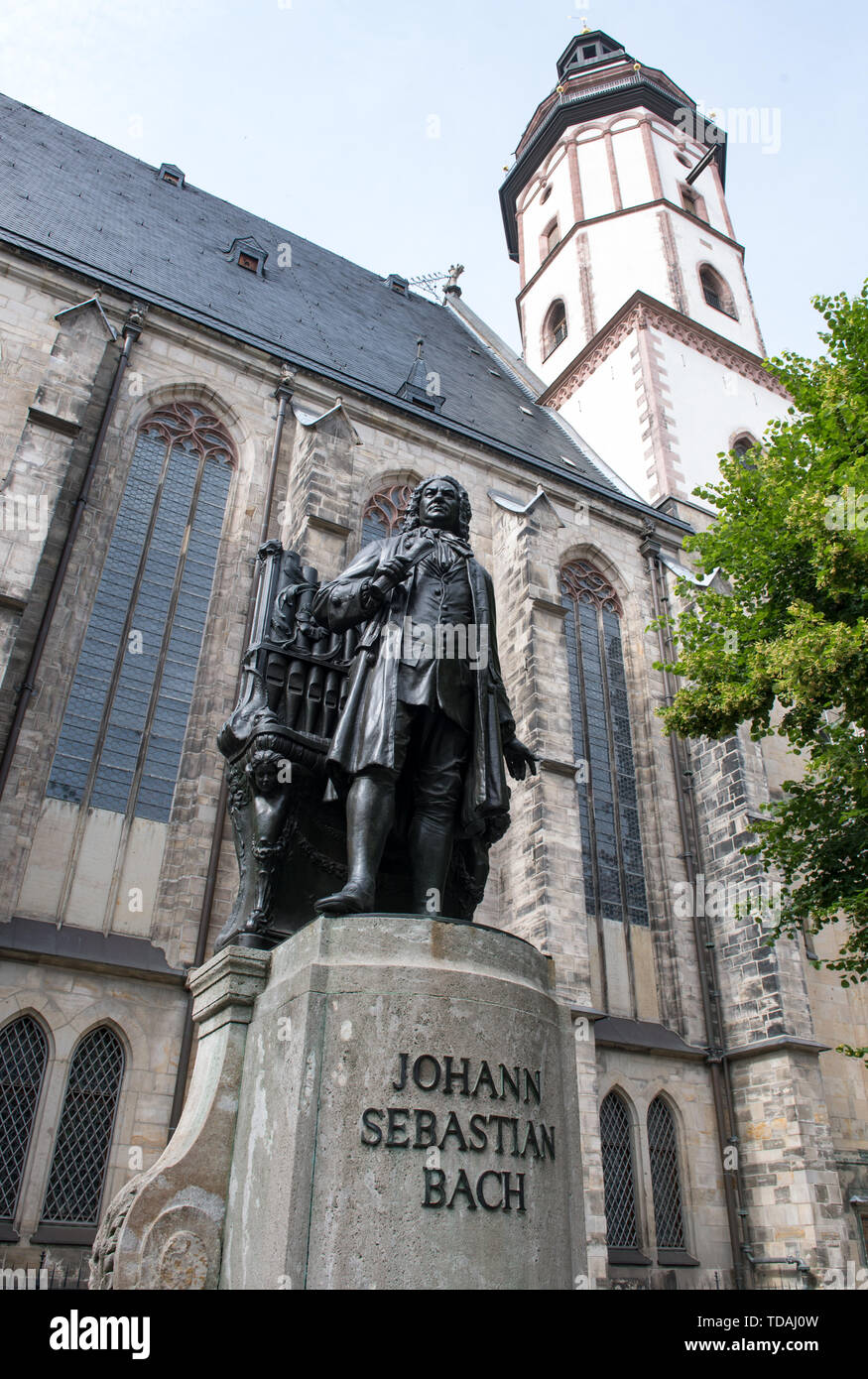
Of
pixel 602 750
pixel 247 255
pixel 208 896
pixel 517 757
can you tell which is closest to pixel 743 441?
pixel 602 750

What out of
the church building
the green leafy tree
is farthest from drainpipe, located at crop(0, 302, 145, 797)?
the green leafy tree

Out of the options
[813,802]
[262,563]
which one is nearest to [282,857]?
[262,563]

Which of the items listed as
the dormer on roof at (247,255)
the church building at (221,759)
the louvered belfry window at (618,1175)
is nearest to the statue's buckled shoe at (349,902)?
the church building at (221,759)


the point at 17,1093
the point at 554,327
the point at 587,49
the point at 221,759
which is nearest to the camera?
the point at 17,1093

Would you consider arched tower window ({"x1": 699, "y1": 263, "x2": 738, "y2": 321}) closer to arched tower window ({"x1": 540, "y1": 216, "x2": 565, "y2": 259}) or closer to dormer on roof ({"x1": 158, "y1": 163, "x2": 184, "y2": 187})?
arched tower window ({"x1": 540, "y1": 216, "x2": 565, "y2": 259})

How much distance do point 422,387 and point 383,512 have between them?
461 centimetres

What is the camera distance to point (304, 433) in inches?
541

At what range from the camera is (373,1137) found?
2.63 m

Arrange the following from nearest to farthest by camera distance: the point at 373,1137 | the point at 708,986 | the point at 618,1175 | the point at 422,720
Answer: the point at 373,1137
the point at 422,720
the point at 618,1175
the point at 708,986

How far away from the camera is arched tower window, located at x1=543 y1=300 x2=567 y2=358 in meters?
26.9

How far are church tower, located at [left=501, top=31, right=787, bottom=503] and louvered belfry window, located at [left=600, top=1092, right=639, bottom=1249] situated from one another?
12905 mm

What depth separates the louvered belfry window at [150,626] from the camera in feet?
35.0

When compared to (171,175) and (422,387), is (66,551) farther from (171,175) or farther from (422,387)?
(171,175)
